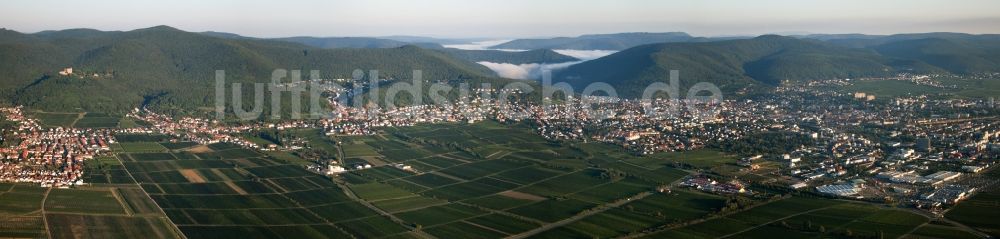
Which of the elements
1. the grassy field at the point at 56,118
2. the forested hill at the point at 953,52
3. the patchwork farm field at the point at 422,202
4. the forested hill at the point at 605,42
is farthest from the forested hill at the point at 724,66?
the forested hill at the point at 605,42

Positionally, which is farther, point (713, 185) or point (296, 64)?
point (296, 64)

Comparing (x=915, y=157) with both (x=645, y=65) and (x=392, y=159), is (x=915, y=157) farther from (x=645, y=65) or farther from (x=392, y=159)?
(x=645, y=65)

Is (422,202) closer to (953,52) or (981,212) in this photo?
(981,212)

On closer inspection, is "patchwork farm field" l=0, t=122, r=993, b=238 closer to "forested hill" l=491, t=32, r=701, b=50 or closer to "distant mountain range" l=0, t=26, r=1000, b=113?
"distant mountain range" l=0, t=26, r=1000, b=113

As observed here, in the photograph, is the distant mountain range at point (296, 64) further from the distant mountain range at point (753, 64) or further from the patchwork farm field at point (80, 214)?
the patchwork farm field at point (80, 214)

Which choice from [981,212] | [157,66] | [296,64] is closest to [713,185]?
[981,212]

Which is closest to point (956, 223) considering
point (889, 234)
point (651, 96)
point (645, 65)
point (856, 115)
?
point (889, 234)
